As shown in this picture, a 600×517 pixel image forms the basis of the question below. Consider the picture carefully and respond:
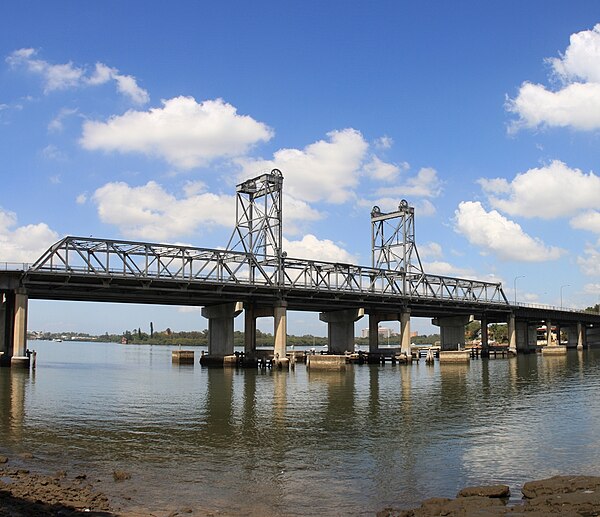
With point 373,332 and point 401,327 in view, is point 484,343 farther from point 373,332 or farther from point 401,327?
point 373,332

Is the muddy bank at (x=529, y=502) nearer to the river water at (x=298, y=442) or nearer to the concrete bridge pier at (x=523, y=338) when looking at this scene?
the river water at (x=298, y=442)

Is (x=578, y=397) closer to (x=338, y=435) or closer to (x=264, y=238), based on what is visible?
(x=338, y=435)

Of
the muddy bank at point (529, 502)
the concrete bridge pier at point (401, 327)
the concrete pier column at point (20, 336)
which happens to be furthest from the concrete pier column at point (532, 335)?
the muddy bank at point (529, 502)

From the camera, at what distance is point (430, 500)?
17.8m

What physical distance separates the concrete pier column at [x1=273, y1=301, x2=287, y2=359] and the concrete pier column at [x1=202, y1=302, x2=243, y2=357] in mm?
5684

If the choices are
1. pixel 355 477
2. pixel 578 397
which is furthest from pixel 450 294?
pixel 355 477

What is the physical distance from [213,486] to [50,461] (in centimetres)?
728

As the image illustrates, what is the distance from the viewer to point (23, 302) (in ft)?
235

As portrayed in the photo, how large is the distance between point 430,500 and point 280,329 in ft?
241

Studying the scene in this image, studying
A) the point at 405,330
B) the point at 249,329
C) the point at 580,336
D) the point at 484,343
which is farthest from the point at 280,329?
the point at 580,336

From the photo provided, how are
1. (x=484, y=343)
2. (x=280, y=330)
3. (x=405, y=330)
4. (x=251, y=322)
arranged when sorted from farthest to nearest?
(x=484, y=343) < (x=405, y=330) < (x=251, y=322) < (x=280, y=330)

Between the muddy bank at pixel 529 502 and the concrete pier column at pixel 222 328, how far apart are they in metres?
74.5

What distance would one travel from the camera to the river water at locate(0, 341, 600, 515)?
63.6 feet

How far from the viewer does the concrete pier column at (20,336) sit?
69.9 metres
